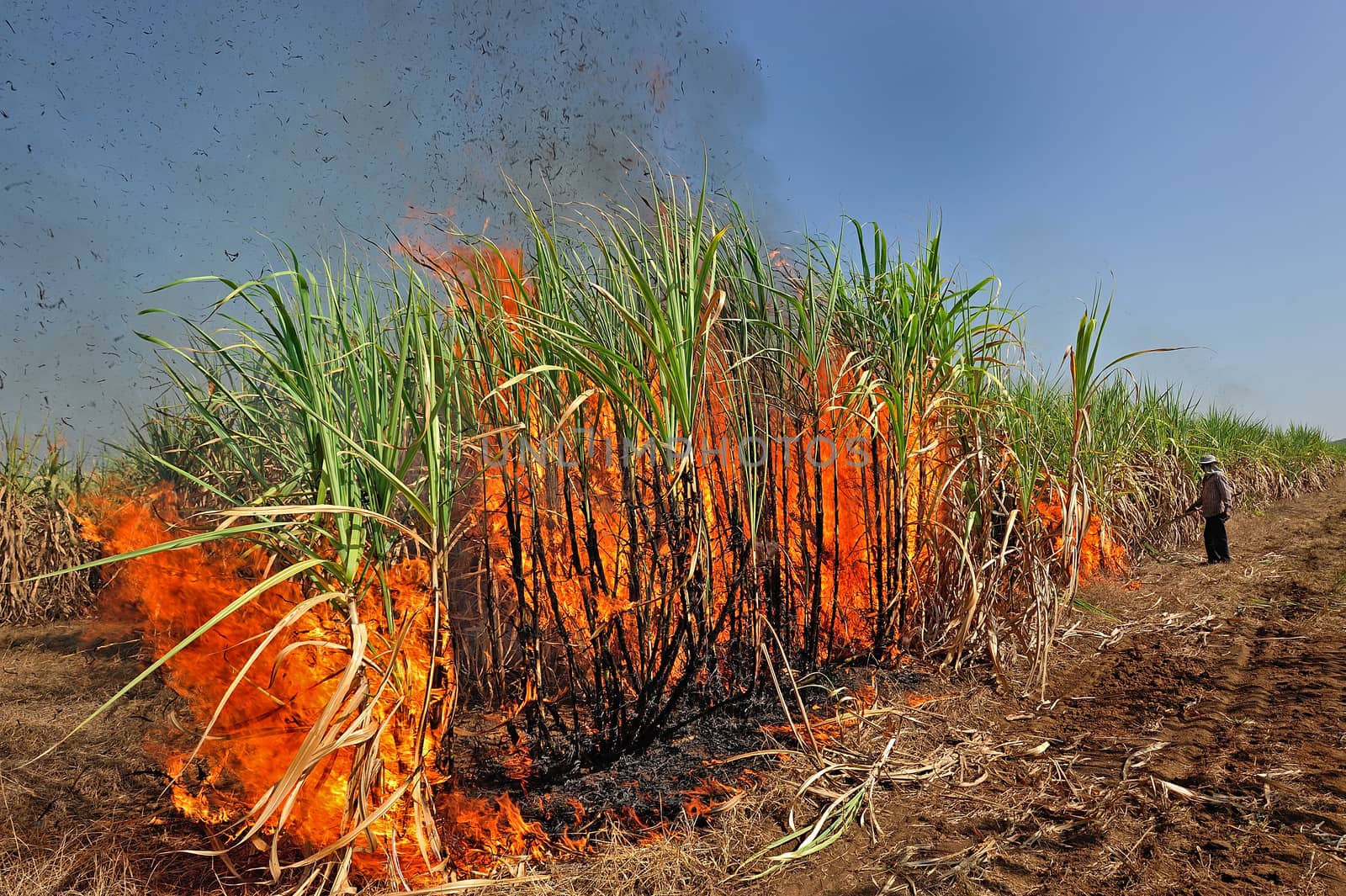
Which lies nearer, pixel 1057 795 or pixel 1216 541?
pixel 1057 795

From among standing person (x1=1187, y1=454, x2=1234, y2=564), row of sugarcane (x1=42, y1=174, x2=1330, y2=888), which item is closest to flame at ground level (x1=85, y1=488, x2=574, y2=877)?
row of sugarcane (x1=42, y1=174, x2=1330, y2=888)

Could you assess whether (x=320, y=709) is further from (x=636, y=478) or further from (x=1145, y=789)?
(x=1145, y=789)

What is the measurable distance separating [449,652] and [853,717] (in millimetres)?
1500

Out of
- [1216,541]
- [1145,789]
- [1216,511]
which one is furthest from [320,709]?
[1216,541]

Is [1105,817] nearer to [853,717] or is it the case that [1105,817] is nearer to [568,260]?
[853,717]

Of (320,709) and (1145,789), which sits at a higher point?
(320,709)

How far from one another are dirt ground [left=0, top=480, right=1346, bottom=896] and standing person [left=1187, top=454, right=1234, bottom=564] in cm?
259

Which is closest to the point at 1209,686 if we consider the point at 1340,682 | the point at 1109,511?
the point at 1340,682

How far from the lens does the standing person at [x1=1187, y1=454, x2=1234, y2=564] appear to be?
6266mm

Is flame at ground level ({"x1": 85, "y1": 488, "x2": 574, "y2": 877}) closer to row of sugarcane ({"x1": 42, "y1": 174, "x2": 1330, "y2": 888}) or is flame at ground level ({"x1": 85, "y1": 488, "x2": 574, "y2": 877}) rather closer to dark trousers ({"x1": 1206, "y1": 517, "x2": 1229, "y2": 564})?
row of sugarcane ({"x1": 42, "y1": 174, "x2": 1330, "y2": 888})

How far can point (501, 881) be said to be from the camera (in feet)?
5.60

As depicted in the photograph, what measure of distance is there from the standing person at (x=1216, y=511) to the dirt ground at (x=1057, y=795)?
2.59 m

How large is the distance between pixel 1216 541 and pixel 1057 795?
554 centimetres

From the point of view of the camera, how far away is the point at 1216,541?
6379 millimetres
